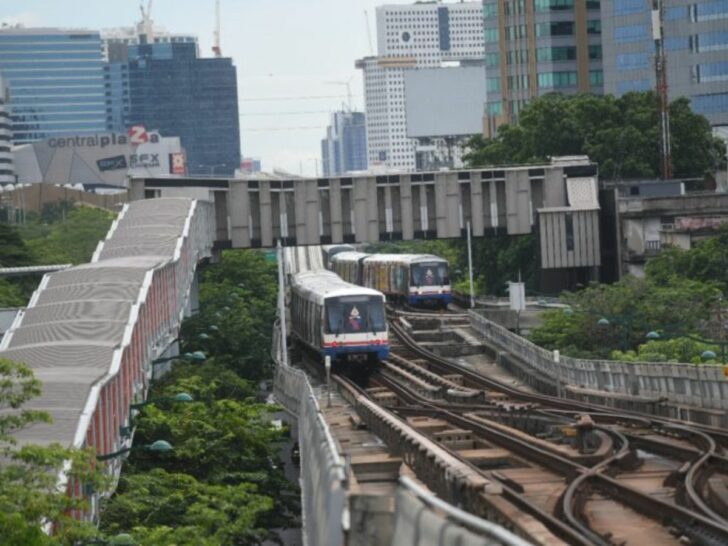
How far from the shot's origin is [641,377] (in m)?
46.0

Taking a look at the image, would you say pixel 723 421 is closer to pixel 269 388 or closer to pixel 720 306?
pixel 720 306

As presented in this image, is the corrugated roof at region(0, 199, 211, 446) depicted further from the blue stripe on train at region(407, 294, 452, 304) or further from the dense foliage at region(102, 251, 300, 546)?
the blue stripe on train at region(407, 294, 452, 304)

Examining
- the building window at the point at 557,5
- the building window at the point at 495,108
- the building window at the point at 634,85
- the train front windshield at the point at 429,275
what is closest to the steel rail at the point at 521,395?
the train front windshield at the point at 429,275

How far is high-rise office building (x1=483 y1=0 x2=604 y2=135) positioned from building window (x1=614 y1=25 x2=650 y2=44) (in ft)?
45.2

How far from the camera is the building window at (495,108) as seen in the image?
17988cm

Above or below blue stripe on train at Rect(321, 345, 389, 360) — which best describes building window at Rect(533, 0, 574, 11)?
above

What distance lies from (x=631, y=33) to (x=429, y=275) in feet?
239

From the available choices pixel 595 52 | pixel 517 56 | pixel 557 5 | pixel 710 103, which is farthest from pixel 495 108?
pixel 710 103

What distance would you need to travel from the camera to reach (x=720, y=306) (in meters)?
63.7

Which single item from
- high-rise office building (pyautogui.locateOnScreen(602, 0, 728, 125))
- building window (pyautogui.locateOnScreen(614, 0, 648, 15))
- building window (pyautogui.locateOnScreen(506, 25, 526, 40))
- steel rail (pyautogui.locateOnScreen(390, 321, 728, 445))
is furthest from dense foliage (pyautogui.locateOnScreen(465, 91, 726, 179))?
building window (pyautogui.locateOnScreen(506, 25, 526, 40))

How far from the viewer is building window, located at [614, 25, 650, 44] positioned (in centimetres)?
15125

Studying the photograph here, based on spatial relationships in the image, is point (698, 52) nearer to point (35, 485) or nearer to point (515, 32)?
point (515, 32)

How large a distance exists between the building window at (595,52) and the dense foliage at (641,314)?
313 feet

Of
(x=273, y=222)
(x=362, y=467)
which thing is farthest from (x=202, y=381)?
(x=273, y=222)
